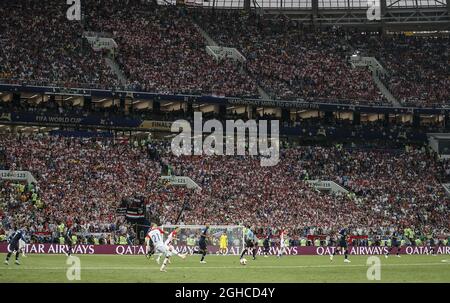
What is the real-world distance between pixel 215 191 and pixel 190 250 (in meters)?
14.9

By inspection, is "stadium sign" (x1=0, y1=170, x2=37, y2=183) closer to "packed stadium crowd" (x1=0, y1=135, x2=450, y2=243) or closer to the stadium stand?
"packed stadium crowd" (x1=0, y1=135, x2=450, y2=243)

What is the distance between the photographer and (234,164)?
7494cm

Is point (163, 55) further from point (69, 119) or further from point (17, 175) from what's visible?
point (17, 175)

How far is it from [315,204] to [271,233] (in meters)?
10.0

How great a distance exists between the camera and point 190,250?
55.2 metres

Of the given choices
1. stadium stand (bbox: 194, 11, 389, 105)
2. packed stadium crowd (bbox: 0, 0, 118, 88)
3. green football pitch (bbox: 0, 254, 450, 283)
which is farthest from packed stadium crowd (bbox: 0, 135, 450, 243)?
green football pitch (bbox: 0, 254, 450, 283)

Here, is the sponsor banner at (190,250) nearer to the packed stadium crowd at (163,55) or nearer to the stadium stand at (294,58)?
the packed stadium crowd at (163,55)

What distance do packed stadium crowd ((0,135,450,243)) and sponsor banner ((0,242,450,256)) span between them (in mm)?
2883

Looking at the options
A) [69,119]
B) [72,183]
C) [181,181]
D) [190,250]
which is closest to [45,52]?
[69,119]

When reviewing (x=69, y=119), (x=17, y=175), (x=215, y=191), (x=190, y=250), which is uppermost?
(x=69, y=119)

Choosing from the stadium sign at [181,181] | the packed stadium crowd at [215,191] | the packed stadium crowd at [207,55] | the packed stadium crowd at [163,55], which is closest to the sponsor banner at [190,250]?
the packed stadium crowd at [215,191]

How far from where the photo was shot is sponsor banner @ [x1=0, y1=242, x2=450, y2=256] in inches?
2040

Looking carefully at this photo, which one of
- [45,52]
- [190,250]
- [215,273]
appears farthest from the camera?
[45,52]

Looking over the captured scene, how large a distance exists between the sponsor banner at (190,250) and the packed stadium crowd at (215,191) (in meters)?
2.88
